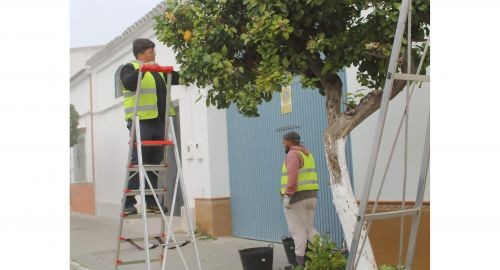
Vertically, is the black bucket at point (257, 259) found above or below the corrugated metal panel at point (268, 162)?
below

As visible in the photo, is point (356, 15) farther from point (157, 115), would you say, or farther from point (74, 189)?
point (74, 189)

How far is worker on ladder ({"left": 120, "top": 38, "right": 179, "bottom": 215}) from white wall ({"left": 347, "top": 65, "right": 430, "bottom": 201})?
2.61 m

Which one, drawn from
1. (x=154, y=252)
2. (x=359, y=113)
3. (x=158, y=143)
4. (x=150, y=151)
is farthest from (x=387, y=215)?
(x=154, y=252)

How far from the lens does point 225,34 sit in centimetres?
566

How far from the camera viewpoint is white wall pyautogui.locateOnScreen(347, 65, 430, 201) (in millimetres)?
6633

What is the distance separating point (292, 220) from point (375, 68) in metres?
2.48

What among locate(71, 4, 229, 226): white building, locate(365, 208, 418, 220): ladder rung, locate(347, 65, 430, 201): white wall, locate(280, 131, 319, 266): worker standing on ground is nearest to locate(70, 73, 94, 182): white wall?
locate(71, 4, 229, 226): white building

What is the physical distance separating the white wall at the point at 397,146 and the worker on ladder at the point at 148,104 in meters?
2.61

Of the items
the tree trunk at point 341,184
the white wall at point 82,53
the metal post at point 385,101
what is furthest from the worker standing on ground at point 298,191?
the white wall at point 82,53

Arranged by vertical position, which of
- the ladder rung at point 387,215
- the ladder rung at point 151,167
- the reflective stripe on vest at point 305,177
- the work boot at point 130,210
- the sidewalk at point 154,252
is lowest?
the sidewalk at point 154,252

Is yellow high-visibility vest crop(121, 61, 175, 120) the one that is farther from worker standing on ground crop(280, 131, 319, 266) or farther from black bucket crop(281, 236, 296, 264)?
black bucket crop(281, 236, 296, 264)

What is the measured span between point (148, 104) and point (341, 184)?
190 centimetres

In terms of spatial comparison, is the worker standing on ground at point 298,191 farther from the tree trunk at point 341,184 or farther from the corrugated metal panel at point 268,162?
the tree trunk at point 341,184

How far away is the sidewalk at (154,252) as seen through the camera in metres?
8.71
